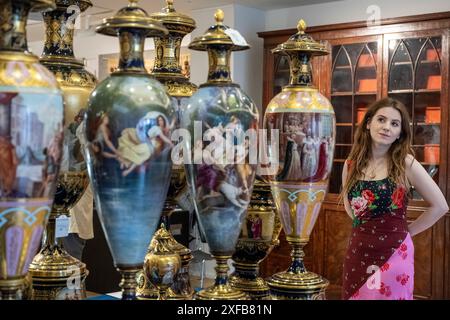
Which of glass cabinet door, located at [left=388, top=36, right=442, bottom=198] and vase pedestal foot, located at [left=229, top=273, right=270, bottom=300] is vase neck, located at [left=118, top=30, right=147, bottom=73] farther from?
glass cabinet door, located at [left=388, top=36, right=442, bottom=198]

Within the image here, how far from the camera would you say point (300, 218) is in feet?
4.06

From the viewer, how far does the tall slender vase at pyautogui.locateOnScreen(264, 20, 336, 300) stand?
1.18 meters

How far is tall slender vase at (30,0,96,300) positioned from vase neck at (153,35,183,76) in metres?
0.21

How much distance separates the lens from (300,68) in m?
1.27

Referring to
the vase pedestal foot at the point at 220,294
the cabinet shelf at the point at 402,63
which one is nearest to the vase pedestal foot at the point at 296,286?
the vase pedestal foot at the point at 220,294

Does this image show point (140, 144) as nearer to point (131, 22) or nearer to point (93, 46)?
point (131, 22)

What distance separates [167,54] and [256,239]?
481mm

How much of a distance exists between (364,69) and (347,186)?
8.00ft

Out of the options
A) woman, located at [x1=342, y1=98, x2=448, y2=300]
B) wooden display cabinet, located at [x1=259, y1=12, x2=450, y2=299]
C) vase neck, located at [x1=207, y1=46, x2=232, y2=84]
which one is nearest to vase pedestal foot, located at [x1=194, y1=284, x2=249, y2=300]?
vase neck, located at [x1=207, y1=46, x2=232, y2=84]

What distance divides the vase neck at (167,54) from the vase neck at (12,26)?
20.7 inches

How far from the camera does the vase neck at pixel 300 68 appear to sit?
126cm

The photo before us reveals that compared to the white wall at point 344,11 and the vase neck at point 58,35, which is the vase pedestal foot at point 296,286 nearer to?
the vase neck at point 58,35

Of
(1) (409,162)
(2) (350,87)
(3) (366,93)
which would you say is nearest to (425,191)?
(1) (409,162)
